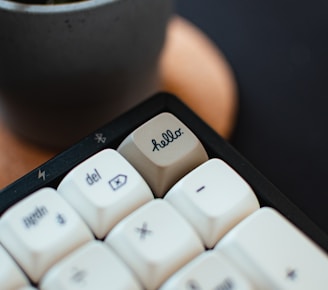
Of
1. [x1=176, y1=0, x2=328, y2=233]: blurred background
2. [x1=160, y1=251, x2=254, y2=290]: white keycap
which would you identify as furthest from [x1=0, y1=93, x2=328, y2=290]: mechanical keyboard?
[x1=176, y1=0, x2=328, y2=233]: blurred background

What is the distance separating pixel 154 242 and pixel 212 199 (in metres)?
0.02

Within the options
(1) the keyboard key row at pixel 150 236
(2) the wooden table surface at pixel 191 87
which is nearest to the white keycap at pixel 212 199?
(1) the keyboard key row at pixel 150 236

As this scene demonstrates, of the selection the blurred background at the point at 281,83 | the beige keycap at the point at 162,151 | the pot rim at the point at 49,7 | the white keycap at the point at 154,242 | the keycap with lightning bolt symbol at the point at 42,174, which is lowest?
the blurred background at the point at 281,83

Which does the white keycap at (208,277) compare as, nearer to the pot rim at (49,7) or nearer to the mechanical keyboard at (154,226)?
the mechanical keyboard at (154,226)

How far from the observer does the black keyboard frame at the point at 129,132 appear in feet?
0.75

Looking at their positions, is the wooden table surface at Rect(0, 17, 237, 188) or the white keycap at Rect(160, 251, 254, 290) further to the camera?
the wooden table surface at Rect(0, 17, 237, 188)

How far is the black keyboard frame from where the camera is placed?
23 cm

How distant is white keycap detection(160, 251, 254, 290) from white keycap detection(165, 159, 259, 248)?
0.01 metres

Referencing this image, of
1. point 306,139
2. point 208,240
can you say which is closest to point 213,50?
point 306,139

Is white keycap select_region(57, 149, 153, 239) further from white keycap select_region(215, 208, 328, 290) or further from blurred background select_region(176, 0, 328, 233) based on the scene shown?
blurred background select_region(176, 0, 328, 233)

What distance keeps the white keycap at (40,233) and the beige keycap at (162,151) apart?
0.03 metres

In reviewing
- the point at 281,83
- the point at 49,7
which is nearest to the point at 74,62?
the point at 49,7

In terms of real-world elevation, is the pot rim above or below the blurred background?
above

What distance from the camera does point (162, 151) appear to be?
232 mm
